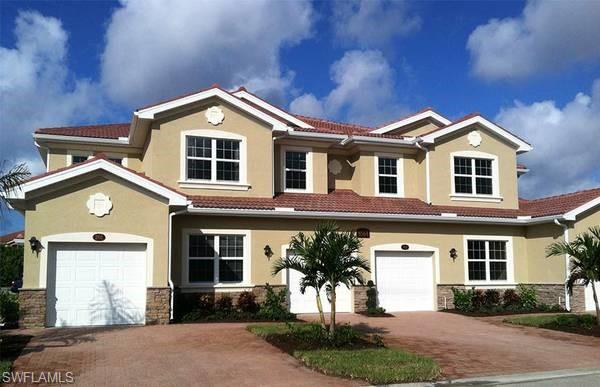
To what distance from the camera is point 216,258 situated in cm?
1947

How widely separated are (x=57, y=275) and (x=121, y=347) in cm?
447

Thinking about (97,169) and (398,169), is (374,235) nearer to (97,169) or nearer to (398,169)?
(398,169)

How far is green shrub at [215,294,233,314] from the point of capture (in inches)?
736

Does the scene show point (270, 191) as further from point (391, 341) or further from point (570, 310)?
point (570, 310)

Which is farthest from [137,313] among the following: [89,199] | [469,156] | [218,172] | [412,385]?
[469,156]

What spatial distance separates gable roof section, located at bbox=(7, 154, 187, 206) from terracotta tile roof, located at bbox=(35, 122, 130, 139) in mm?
6234

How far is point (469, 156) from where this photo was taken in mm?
24141

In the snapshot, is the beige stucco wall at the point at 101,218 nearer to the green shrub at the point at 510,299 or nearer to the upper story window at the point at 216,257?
the upper story window at the point at 216,257

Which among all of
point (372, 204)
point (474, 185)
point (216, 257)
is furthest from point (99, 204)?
point (474, 185)

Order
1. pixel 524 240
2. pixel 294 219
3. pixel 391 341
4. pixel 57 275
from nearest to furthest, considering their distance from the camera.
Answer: pixel 391 341, pixel 57 275, pixel 294 219, pixel 524 240

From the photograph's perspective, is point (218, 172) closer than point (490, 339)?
No

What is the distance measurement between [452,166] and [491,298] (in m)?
5.35

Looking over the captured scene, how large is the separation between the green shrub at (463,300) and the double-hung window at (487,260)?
0.99 meters

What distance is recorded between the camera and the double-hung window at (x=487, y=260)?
74.8 ft
